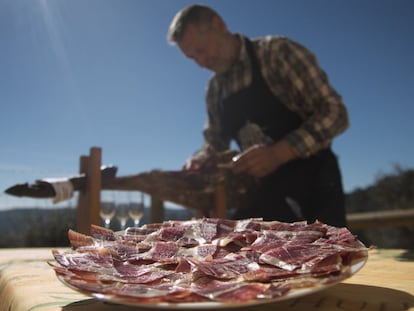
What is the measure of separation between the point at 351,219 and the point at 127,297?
8.42 ft

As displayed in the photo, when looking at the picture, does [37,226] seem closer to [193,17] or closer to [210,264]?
[193,17]

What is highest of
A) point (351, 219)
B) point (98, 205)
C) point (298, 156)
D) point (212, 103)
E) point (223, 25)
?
point (223, 25)

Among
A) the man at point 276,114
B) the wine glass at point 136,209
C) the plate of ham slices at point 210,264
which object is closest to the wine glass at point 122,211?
the wine glass at point 136,209

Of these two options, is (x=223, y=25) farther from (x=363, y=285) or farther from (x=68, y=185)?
(x=363, y=285)

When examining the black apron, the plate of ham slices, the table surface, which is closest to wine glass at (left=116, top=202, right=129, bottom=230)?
the black apron

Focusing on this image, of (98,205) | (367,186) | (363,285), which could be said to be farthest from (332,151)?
(367,186)

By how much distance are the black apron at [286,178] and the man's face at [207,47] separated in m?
0.14

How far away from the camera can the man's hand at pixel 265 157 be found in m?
1.72

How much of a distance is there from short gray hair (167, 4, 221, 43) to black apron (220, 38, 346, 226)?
0.24m

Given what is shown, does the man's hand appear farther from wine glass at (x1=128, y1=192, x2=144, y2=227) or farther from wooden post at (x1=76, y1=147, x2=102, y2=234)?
wooden post at (x1=76, y1=147, x2=102, y2=234)

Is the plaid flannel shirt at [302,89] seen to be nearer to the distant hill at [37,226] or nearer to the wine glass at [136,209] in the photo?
the wine glass at [136,209]

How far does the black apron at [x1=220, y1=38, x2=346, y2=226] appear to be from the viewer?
182 centimetres

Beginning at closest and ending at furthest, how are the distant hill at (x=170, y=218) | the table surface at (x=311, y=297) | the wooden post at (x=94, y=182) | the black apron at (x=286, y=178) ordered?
the table surface at (x=311, y=297) → the wooden post at (x=94, y=182) → the black apron at (x=286, y=178) → the distant hill at (x=170, y=218)

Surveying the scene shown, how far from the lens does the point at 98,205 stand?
1.70 m
